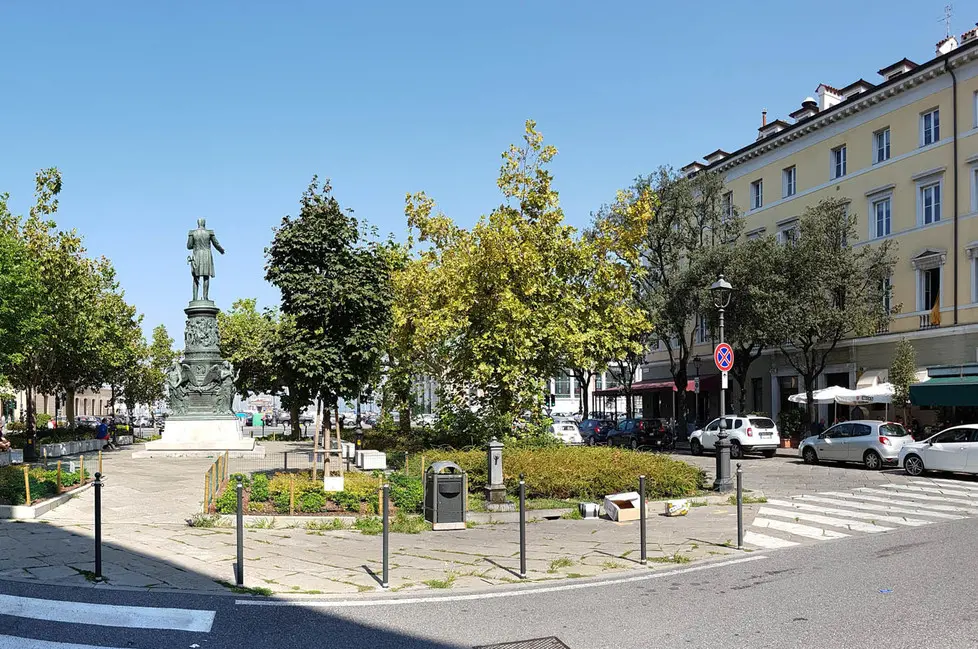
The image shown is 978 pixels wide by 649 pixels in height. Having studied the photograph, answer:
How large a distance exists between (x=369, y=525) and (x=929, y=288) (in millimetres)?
29831

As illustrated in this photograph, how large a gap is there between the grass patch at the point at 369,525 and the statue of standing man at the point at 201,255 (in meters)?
23.2

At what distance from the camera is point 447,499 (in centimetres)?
1297

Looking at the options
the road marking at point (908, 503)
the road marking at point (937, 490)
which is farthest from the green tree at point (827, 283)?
the road marking at point (908, 503)

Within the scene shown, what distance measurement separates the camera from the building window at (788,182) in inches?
1666

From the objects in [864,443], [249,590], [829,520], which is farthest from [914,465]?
[249,590]

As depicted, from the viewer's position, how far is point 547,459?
1641 cm

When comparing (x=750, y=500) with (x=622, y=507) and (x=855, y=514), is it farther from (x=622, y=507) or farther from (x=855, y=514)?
(x=622, y=507)

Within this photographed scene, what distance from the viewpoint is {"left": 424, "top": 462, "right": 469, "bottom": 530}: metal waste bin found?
1293 centimetres

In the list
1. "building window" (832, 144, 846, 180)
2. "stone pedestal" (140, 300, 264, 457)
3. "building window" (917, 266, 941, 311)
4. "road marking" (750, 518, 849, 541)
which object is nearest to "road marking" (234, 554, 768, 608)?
"road marking" (750, 518, 849, 541)

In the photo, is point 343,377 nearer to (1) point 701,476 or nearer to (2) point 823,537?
(1) point 701,476

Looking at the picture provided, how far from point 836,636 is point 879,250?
3180cm

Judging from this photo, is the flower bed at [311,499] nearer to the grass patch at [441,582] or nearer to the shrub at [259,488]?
the shrub at [259,488]

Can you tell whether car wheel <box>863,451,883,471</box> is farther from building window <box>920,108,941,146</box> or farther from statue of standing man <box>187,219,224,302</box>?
statue of standing man <box>187,219,224,302</box>

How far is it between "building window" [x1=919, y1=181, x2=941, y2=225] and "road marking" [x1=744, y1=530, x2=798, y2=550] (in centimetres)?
2663
